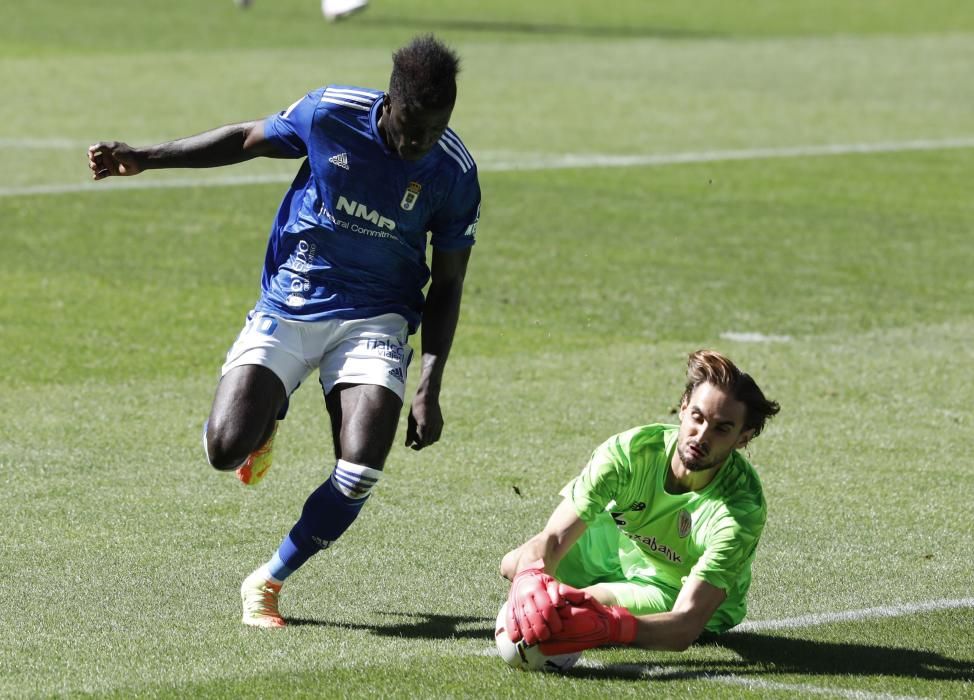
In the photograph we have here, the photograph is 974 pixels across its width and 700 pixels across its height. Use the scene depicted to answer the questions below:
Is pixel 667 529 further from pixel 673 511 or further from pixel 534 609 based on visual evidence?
pixel 534 609

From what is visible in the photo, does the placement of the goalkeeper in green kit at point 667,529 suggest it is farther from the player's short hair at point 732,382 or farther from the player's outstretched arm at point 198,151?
the player's outstretched arm at point 198,151

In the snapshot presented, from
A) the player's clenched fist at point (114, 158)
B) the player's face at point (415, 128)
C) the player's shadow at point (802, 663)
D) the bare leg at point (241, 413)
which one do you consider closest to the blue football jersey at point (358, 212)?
the player's face at point (415, 128)

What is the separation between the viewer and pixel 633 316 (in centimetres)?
1352

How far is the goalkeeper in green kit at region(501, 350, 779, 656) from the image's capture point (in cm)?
622

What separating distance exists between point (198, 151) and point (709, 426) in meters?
2.48

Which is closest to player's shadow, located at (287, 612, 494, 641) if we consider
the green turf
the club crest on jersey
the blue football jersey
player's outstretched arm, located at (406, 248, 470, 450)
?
the green turf

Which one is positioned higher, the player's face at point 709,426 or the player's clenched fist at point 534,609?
the player's face at point 709,426

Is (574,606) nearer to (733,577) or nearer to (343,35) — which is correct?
(733,577)

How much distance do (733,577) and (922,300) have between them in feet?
27.6

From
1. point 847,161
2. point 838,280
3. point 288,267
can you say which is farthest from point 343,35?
point 288,267

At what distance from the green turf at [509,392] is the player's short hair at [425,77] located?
2.03 m

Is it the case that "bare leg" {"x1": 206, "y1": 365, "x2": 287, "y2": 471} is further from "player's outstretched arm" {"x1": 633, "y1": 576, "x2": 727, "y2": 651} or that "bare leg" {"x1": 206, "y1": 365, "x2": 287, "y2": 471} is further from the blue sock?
Result: "player's outstretched arm" {"x1": 633, "y1": 576, "x2": 727, "y2": 651}

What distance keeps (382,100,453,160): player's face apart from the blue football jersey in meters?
0.18

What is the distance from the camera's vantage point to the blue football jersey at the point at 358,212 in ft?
23.2
